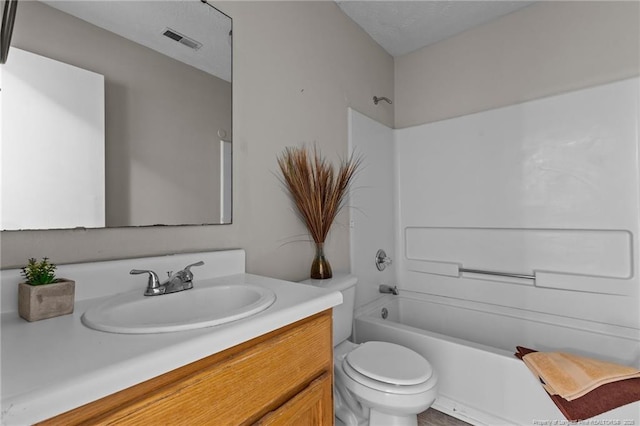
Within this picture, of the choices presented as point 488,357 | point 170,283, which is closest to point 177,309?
point 170,283

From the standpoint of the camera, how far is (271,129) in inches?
56.4

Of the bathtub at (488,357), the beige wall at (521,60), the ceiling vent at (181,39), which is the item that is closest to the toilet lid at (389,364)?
the bathtub at (488,357)

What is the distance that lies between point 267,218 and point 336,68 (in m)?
1.03

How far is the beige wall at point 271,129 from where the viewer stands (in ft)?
3.37

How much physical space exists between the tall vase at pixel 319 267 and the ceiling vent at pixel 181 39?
0.97 metres

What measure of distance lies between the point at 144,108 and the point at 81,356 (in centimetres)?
79

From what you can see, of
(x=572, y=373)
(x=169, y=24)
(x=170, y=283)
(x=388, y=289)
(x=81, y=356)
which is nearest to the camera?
(x=81, y=356)

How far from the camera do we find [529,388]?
1353 millimetres

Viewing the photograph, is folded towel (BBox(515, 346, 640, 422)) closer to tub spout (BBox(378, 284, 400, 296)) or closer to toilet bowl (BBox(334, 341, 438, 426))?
toilet bowl (BBox(334, 341, 438, 426))

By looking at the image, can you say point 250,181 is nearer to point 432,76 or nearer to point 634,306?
point 432,76

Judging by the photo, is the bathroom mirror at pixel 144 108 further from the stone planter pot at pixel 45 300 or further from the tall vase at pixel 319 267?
the tall vase at pixel 319 267

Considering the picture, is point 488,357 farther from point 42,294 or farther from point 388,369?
point 42,294

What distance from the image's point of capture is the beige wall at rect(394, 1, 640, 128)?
1669 millimetres

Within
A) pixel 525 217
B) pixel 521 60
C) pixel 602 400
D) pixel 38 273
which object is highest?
pixel 521 60
